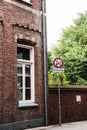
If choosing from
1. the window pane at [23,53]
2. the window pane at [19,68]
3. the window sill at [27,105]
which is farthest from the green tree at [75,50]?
the window pane at [19,68]

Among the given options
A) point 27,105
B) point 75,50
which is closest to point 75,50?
point 75,50

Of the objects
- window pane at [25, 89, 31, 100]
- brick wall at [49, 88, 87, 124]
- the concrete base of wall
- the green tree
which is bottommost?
the concrete base of wall

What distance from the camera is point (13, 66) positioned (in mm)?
14188

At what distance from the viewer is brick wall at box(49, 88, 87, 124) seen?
16.5 m

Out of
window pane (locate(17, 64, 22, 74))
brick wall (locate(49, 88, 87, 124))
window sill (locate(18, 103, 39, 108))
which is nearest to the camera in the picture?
window sill (locate(18, 103, 39, 108))

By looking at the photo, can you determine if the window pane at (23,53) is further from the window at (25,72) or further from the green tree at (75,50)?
the green tree at (75,50)

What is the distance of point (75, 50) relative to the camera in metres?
43.0

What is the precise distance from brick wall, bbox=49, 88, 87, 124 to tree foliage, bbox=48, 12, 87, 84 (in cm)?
2268

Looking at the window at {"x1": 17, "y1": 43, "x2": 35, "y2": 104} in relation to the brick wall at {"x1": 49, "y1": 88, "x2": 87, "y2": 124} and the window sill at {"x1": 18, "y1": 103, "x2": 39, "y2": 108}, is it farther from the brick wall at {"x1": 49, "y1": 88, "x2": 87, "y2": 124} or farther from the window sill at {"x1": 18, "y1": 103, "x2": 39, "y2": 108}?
the brick wall at {"x1": 49, "y1": 88, "x2": 87, "y2": 124}

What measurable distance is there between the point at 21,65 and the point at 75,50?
28.4m

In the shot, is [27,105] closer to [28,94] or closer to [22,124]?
[28,94]

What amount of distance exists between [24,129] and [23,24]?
443 cm

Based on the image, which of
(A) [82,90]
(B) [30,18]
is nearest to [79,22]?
(A) [82,90]

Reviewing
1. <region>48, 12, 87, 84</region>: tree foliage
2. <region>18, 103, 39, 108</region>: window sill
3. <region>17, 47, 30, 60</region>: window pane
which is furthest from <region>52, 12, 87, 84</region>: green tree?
<region>18, 103, 39, 108</region>: window sill
